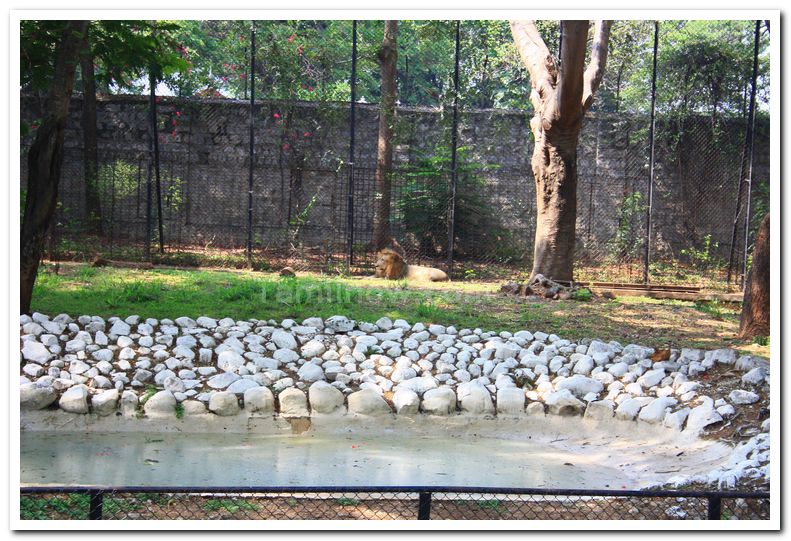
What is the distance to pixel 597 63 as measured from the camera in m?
9.24

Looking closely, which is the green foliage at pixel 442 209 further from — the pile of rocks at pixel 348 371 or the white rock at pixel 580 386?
the white rock at pixel 580 386

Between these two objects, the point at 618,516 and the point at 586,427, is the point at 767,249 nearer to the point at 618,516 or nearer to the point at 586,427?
the point at 586,427

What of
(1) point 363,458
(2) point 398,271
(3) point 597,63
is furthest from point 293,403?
(3) point 597,63

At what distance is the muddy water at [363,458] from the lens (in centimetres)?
438

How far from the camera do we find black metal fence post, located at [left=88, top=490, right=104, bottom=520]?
2.90 metres

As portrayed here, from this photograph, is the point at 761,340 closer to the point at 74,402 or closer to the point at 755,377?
the point at 755,377

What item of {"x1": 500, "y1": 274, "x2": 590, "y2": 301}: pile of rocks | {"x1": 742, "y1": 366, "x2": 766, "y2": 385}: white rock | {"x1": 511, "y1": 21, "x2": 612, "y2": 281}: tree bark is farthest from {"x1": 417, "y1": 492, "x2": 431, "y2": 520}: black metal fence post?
{"x1": 511, "y1": 21, "x2": 612, "y2": 281}: tree bark

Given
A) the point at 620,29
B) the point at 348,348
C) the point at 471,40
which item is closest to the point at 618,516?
the point at 348,348

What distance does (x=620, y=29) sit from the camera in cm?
1339

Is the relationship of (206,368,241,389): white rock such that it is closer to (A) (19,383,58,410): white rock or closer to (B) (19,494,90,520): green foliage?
(A) (19,383,58,410): white rock

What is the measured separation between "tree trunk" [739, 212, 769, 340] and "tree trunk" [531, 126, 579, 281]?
2947 mm

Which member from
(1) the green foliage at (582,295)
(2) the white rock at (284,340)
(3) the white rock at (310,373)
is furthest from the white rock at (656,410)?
(1) the green foliage at (582,295)

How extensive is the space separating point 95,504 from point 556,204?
23.8 feet

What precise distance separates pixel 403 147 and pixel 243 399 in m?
7.99
